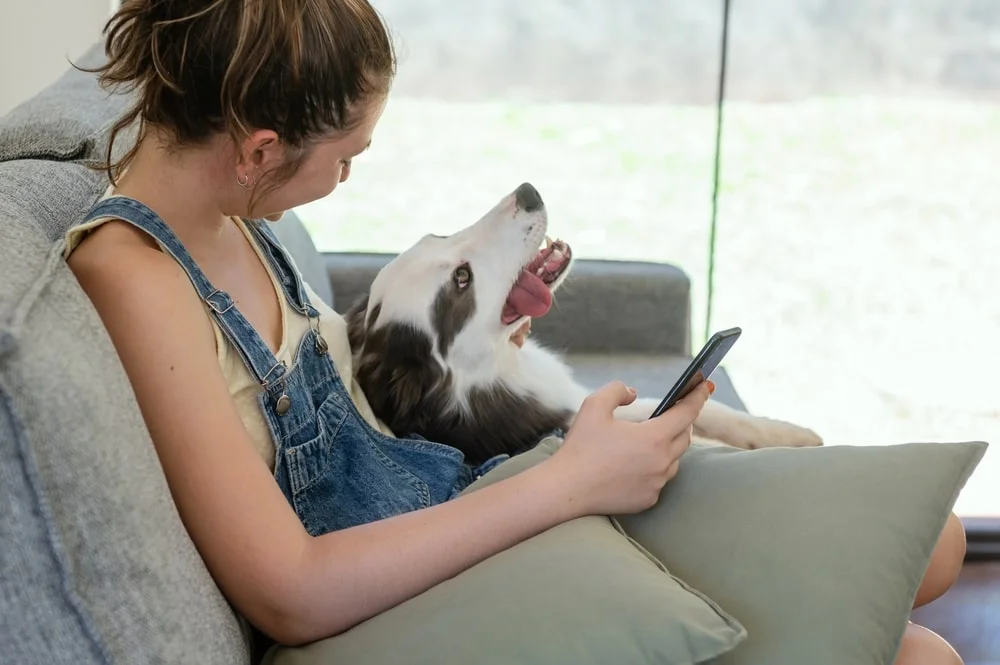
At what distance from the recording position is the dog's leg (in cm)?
197

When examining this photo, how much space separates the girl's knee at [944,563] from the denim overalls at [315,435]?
2.00ft

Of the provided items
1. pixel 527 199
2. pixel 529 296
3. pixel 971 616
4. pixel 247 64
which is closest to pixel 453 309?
pixel 529 296

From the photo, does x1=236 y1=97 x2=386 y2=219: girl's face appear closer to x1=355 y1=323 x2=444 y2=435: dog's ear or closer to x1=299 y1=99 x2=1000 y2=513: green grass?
x1=355 y1=323 x2=444 y2=435: dog's ear

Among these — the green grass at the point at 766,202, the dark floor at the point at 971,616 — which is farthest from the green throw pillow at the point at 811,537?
the green grass at the point at 766,202

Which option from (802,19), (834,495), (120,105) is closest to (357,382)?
(120,105)

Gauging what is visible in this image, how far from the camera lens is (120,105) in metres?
1.81

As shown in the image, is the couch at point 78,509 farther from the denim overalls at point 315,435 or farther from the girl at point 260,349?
the denim overalls at point 315,435

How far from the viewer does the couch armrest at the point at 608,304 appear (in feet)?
8.29

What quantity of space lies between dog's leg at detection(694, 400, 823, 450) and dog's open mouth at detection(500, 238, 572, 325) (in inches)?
14.4

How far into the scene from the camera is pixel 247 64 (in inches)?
41.3

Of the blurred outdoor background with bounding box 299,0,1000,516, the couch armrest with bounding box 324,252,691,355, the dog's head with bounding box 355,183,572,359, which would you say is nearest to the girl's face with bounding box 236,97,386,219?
the dog's head with bounding box 355,183,572,359

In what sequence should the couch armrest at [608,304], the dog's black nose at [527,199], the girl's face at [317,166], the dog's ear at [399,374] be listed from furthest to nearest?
the couch armrest at [608,304] < the dog's black nose at [527,199] < the dog's ear at [399,374] < the girl's face at [317,166]

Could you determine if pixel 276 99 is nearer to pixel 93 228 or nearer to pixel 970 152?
pixel 93 228

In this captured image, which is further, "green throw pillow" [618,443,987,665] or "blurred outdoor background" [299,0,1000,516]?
"blurred outdoor background" [299,0,1000,516]
